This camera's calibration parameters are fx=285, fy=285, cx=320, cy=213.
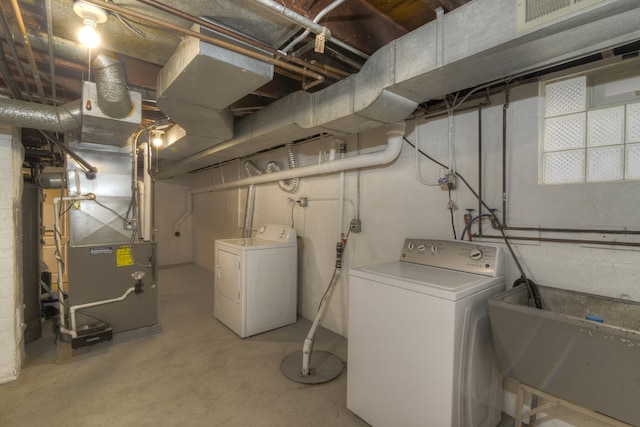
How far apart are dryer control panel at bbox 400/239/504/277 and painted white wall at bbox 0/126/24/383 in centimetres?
311

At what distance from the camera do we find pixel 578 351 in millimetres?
1147

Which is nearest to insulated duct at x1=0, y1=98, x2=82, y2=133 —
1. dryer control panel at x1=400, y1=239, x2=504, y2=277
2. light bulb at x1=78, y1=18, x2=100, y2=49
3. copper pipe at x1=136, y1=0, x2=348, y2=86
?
light bulb at x1=78, y1=18, x2=100, y2=49

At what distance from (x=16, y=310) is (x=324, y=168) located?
9.41 ft

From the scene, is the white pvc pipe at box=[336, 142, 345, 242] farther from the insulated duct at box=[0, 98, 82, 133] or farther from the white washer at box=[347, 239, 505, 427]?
the insulated duct at box=[0, 98, 82, 133]

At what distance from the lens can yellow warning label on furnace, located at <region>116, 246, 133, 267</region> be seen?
9.73 feet

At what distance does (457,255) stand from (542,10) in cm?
130

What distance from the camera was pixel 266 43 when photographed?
1.65 meters

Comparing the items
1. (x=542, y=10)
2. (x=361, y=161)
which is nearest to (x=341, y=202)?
(x=361, y=161)

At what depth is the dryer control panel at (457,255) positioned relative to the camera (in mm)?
1718

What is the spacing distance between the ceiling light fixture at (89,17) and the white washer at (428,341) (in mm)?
1911

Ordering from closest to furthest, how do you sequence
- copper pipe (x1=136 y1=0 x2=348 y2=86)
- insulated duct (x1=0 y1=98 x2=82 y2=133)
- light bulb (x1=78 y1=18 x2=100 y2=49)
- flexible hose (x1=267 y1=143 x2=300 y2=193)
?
1. copper pipe (x1=136 y1=0 x2=348 y2=86)
2. light bulb (x1=78 y1=18 x2=100 y2=49)
3. insulated duct (x1=0 y1=98 x2=82 y2=133)
4. flexible hose (x1=267 y1=143 x2=300 y2=193)

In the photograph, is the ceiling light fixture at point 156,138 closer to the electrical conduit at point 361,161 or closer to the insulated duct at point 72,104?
the insulated duct at point 72,104

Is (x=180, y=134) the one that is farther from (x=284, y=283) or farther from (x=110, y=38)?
(x=284, y=283)

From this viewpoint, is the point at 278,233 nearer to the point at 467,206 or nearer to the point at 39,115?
the point at 467,206
